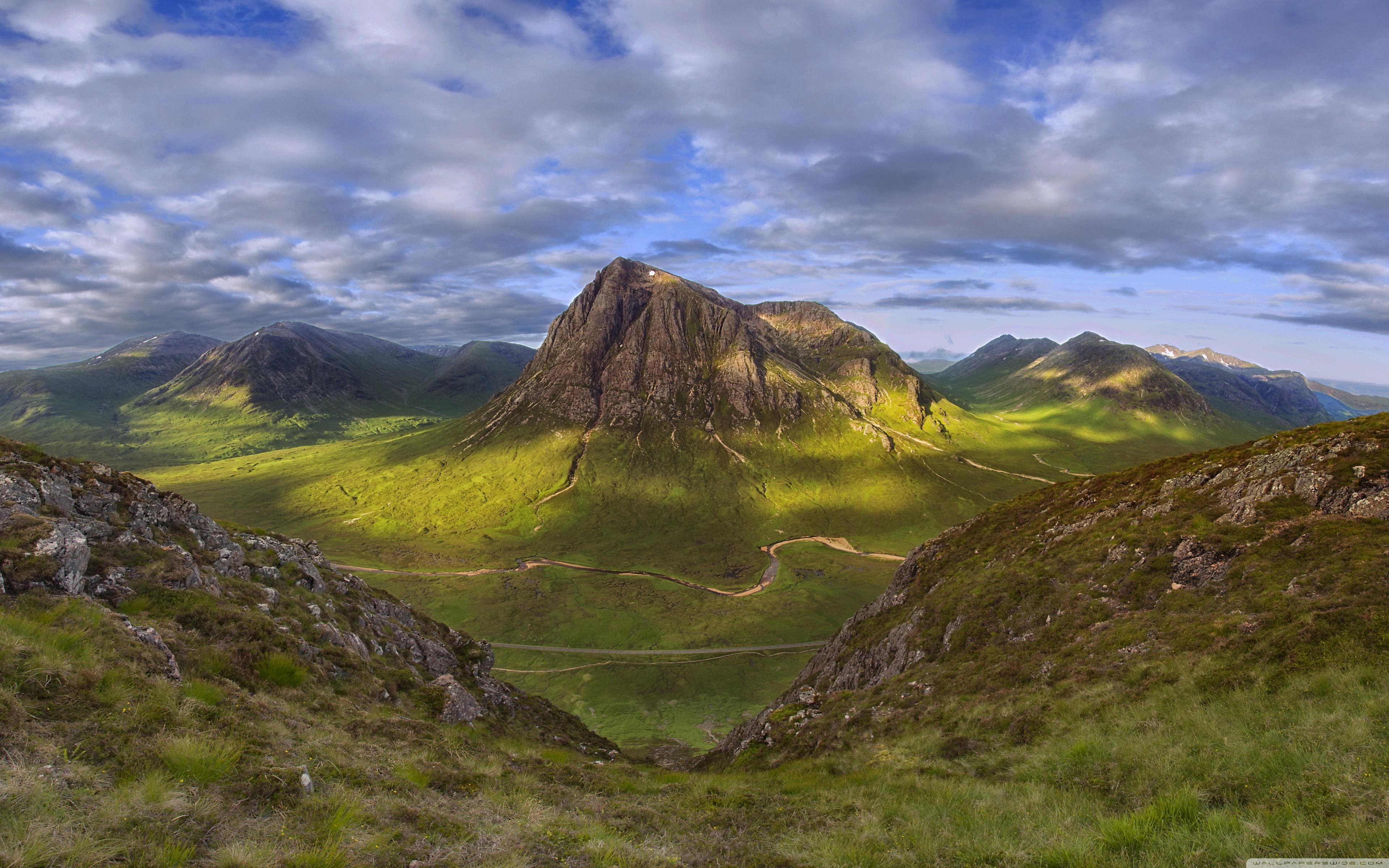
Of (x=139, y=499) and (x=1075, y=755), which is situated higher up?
(x=139, y=499)

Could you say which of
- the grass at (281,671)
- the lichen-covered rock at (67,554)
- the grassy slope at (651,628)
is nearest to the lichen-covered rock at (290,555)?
the grass at (281,671)

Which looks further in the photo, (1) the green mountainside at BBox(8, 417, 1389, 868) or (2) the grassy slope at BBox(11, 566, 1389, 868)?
(1) the green mountainside at BBox(8, 417, 1389, 868)

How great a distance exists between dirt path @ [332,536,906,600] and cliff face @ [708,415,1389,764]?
10374 cm

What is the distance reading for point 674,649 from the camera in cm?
11381

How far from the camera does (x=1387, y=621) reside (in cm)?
1667

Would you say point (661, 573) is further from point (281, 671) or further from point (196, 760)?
point (196, 760)

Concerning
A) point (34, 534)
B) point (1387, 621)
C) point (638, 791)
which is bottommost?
point (638, 791)

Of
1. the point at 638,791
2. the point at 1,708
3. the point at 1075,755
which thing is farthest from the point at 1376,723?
Result: the point at 1,708

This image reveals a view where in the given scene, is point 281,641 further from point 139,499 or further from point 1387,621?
point 1387,621

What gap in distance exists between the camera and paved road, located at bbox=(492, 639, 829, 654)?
112 metres

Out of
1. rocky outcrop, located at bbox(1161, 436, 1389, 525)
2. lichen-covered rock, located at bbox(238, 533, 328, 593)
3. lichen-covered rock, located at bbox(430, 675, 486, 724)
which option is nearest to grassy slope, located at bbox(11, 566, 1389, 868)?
lichen-covered rock, located at bbox(430, 675, 486, 724)

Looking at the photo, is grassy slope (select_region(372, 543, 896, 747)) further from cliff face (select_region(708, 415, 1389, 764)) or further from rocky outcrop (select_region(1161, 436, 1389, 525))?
rocky outcrop (select_region(1161, 436, 1389, 525))

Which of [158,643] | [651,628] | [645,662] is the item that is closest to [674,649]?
[645,662]

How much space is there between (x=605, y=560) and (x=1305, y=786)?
171m
